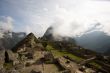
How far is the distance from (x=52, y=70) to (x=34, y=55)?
1892 centimetres

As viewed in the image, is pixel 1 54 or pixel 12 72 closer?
pixel 12 72

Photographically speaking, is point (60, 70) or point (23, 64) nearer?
point (60, 70)

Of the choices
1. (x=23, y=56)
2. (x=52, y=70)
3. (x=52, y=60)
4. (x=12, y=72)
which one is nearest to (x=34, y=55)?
(x=23, y=56)

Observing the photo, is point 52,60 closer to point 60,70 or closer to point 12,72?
point 60,70

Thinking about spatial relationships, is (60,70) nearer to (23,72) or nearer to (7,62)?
(23,72)

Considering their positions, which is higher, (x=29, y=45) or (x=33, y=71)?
(x=29, y=45)

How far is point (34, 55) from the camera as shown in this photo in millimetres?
71125

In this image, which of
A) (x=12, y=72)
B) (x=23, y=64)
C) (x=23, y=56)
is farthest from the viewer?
(x=23, y=56)

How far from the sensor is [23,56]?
230 feet

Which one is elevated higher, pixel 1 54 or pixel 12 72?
pixel 1 54

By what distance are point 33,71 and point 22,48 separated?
40.1 meters

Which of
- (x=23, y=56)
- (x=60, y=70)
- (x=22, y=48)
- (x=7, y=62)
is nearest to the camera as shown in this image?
(x=60, y=70)

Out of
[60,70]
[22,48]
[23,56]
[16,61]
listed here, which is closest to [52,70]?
[60,70]

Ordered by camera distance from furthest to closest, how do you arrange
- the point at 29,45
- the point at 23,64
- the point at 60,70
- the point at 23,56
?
the point at 29,45
the point at 23,56
the point at 23,64
the point at 60,70
